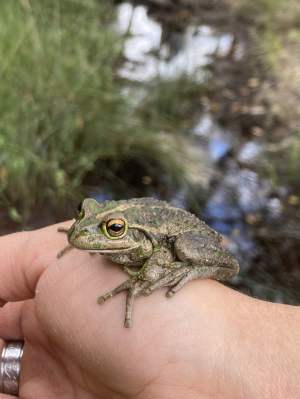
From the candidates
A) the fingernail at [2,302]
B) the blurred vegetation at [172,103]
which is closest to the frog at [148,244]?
the fingernail at [2,302]

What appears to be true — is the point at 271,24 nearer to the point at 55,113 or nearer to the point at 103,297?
the point at 55,113

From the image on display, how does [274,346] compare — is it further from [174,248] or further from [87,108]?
[87,108]

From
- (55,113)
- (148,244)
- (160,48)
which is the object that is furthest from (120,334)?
(160,48)

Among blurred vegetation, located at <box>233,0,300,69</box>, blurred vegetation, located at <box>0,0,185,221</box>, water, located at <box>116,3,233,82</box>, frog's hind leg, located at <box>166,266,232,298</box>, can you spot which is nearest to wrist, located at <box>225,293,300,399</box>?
frog's hind leg, located at <box>166,266,232,298</box>

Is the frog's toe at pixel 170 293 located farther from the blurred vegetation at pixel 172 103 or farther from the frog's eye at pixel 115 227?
the blurred vegetation at pixel 172 103

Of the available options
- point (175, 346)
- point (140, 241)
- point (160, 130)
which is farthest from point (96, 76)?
point (175, 346)
